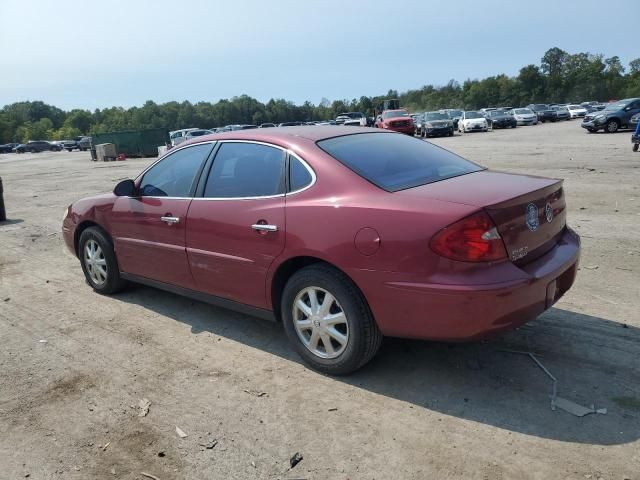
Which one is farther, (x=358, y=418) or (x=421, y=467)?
(x=358, y=418)

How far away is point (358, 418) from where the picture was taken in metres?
3.15

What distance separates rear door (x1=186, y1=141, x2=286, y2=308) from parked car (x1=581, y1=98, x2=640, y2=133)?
27.6 m

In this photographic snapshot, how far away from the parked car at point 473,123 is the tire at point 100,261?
36464mm

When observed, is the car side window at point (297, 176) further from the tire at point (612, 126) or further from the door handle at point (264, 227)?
the tire at point (612, 126)

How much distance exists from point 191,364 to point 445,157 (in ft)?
8.33

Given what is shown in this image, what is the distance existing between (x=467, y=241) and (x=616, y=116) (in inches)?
1108

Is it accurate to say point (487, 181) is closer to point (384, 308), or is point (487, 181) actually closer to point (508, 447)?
point (384, 308)

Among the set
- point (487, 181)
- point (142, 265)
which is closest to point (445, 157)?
point (487, 181)

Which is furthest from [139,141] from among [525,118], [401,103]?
[401,103]

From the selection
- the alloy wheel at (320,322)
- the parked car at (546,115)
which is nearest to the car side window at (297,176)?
the alloy wheel at (320,322)

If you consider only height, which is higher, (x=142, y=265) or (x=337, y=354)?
(x=142, y=265)

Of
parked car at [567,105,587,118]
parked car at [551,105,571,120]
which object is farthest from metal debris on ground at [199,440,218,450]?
parked car at [567,105,587,118]

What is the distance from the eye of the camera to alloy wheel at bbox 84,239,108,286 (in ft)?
18.1

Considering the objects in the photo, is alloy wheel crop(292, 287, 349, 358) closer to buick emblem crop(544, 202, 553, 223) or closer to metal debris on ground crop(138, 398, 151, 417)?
metal debris on ground crop(138, 398, 151, 417)
